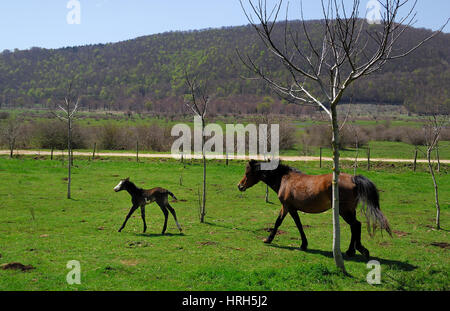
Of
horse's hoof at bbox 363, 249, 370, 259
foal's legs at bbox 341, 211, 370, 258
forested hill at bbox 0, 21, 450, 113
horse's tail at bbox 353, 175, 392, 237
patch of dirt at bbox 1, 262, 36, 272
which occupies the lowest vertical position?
patch of dirt at bbox 1, 262, 36, 272

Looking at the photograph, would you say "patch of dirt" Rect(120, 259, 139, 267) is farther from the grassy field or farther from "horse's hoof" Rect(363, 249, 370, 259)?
"horse's hoof" Rect(363, 249, 370, 259)

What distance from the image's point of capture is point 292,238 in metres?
11.3

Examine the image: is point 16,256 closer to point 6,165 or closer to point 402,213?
point 402,213

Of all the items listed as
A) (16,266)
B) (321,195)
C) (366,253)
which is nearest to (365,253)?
(366,253)

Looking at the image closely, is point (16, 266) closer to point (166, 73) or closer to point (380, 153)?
point (380, 153)

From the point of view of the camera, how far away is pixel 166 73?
477 ft

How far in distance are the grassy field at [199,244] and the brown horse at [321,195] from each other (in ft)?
2.78

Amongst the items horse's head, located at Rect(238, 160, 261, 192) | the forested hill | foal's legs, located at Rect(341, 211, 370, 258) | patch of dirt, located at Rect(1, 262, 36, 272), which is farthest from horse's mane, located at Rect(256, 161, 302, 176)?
the forested hill

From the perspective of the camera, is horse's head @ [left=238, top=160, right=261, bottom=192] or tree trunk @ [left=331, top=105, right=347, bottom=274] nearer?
tree trunk @ [left=331, top=105, right=347, bottom=274]

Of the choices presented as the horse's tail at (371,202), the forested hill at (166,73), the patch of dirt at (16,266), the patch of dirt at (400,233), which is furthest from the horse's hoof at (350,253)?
the forested hill at (166,73)

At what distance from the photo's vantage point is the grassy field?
283 inches

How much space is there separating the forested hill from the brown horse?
8707 cm

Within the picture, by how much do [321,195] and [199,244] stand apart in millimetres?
3616

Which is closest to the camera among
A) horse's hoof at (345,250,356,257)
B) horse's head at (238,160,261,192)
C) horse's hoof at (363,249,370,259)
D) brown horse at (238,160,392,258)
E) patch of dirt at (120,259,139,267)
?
patch of dirt at (120,259,139,267)
